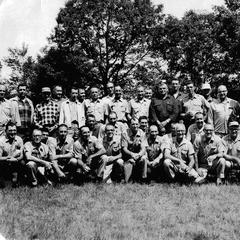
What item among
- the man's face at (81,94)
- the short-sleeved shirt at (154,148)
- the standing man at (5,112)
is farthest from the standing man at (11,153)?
the short-sleeved shirt at (154,148)

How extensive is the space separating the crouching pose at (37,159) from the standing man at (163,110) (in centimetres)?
271

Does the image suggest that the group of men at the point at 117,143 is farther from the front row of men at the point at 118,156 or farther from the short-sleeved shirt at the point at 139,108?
the short-sleeved shirt at the point at 139,108

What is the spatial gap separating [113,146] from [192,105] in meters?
2.38

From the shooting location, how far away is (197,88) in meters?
28.5

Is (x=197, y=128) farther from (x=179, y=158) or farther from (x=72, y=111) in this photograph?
(x=72, y=111)

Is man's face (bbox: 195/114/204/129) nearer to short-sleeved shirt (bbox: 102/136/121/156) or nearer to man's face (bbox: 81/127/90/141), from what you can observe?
short-sleeved shirt (bbox: 102/136/121/156)

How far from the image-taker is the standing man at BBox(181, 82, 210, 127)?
9648 millimetres

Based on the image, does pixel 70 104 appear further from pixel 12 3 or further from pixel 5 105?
pixel 12 3

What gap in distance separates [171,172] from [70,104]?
3.05m

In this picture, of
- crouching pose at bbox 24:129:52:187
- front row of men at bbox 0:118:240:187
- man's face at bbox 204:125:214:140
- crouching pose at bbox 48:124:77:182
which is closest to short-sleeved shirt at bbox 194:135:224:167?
front row of men at bbox 0:118:240:187

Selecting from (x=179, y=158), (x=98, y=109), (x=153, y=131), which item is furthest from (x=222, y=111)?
(x=98, y=109)

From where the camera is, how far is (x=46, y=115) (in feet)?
30.3

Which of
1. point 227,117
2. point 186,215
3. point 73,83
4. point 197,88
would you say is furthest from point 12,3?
point 197,88

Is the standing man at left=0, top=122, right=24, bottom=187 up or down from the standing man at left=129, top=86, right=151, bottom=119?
down
